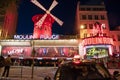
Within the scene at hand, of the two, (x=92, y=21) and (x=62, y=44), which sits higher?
(x=92, y=21)

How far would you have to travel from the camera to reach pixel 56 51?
38031 mm

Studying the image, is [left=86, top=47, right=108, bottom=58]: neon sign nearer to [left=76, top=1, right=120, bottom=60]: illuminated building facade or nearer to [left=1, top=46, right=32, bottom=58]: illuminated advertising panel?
[left=76, top=1, right=120, bottom=60]: illuminated building facade

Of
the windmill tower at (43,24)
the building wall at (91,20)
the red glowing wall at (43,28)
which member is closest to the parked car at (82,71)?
the windmill tower at (43,24)

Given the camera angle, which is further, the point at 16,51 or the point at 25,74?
the point at 16,51

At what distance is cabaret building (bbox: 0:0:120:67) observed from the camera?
34531mm

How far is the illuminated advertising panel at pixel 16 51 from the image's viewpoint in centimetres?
3803

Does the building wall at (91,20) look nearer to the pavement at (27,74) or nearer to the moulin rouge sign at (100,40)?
the moulin rouge sign at (100,40)

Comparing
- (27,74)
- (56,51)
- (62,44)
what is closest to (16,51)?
(56,51)

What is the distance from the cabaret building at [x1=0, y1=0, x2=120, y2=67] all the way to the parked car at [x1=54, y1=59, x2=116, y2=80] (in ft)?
93.0

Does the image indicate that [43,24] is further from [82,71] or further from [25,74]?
[82,71]

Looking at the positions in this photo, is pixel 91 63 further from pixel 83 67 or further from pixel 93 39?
pixel 93 39

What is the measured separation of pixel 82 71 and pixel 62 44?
3282 centimetres

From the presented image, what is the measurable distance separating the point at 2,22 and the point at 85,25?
1628 centimetres

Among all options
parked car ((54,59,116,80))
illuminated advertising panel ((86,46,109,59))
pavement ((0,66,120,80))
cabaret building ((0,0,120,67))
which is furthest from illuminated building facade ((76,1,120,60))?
parked car ((54,59,116,80))
